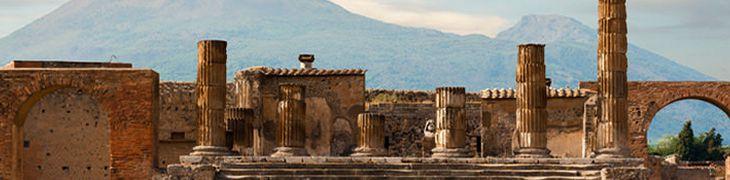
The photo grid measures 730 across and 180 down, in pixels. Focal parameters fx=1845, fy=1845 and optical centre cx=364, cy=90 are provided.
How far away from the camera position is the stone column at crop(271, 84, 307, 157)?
38.8 m

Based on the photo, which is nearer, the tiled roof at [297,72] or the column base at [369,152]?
the column base at [369,152]

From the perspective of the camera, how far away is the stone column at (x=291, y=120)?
1528 inches

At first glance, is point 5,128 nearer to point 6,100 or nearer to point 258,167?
point 6,100

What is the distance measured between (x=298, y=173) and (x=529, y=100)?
18.0 ft

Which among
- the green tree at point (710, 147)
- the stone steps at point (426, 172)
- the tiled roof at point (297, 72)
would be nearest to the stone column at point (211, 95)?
the stone steps at point (426, 172)

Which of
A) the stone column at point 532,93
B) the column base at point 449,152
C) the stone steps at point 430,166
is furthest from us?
the column base at point 449,152

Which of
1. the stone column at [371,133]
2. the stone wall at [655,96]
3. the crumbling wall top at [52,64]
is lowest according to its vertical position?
the stone column at [371,133]

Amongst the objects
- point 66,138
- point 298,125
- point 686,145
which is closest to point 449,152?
point 298,125

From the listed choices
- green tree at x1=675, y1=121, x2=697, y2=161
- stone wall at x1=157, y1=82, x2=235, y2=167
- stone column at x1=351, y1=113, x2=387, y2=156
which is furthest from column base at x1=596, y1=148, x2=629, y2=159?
green tree at x1=675, y1=121, x2=697, y2=161

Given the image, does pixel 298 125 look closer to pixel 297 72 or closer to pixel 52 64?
pixel 297 72

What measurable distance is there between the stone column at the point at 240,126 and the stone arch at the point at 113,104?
1788 millimetres

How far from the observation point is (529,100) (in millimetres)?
38688

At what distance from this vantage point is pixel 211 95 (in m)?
37.9

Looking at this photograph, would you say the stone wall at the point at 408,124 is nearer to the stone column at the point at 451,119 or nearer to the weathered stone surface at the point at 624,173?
the stone column at the point at 451,119
